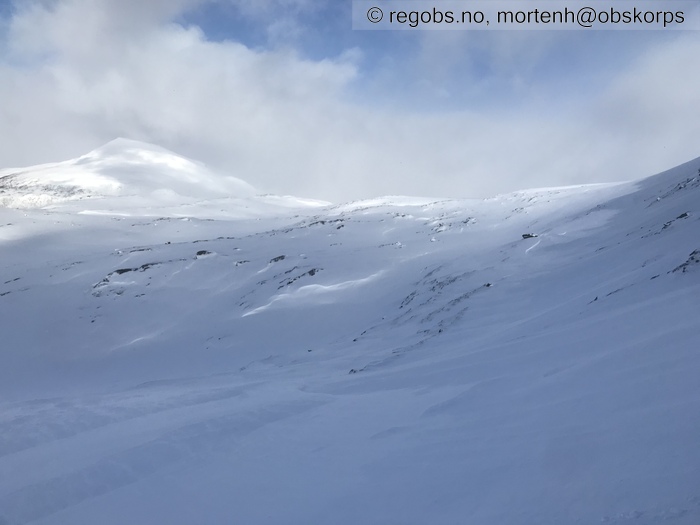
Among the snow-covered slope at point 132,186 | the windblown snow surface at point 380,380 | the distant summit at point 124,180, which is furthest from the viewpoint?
the distant summit at point 124,180

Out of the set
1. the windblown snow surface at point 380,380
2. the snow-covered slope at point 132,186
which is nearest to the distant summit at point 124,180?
the snow-covered slope at point 132,186

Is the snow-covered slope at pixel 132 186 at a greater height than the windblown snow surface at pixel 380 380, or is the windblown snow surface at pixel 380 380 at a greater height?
the snow-covered slope at pixel 132 186

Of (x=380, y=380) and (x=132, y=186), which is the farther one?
(x=132, y=186)

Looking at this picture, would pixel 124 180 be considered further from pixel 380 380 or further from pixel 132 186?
pixel 380 380

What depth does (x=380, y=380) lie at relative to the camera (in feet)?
41.3

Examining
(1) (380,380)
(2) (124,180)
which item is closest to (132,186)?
(2) (124,180)

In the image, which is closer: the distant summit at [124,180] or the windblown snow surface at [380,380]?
the windblown snow surface at [380,380]

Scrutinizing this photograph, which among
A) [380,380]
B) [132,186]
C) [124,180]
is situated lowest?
[380,380]

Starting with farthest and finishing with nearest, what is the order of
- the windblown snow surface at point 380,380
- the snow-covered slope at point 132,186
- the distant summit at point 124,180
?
1. the distant summit at point 124,180
2. the snow-covered slope at point 132,186
3. the windblown snow surface at point 380,380

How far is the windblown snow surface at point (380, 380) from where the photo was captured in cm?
567

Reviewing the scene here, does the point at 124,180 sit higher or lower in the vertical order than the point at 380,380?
higher

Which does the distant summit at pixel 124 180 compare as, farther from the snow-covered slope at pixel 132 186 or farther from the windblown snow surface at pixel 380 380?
the windblown snow surface at pixel 380 380

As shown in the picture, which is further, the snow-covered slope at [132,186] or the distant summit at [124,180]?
the distant summit at [124,180]

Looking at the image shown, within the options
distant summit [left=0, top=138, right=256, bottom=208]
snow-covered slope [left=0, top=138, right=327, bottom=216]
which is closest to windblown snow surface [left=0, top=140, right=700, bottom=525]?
snow-covered slope [left=0, top=138, right=327, bottom=216]
